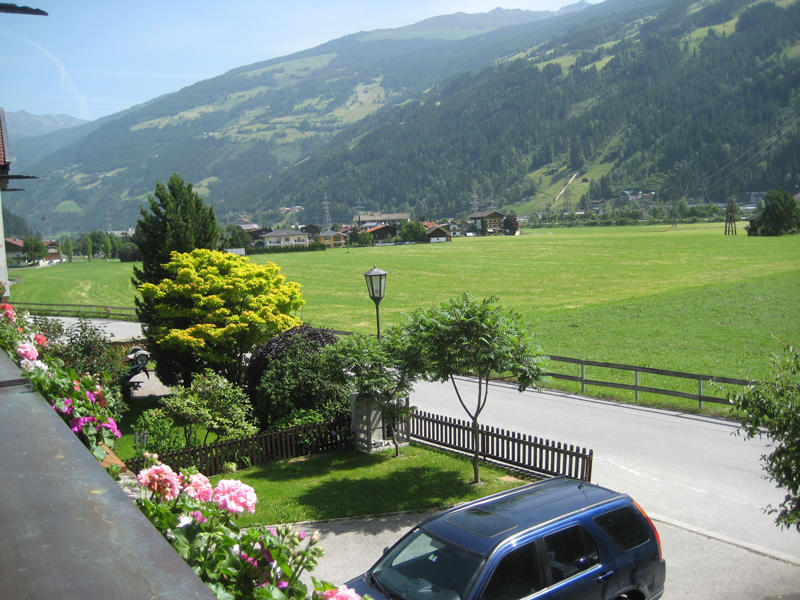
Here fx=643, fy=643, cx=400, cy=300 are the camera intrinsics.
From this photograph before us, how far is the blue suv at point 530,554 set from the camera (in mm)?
7027

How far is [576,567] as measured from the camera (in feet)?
24.4

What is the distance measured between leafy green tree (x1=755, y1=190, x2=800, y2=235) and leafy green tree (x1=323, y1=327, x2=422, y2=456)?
111m

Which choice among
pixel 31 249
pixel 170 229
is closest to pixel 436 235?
pixel 31 249

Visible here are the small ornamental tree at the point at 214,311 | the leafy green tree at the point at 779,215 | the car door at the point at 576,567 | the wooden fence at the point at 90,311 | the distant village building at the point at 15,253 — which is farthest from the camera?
the distant village building at the point at 15,253

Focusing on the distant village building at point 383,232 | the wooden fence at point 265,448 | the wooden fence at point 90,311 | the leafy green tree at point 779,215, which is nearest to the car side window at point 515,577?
the wooden fence at point 265,448

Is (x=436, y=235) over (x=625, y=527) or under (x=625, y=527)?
over

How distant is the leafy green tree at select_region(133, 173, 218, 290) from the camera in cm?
2609

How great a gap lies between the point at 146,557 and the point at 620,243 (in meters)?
117

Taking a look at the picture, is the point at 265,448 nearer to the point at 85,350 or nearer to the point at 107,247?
the point at 85,350

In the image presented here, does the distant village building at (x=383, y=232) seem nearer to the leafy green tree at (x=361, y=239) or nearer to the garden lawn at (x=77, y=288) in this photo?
the leafy green tree at (x=361, y=239)

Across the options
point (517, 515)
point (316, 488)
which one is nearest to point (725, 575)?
point (517, 515)

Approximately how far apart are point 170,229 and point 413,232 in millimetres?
138657

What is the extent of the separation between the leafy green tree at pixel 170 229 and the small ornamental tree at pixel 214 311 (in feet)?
6.03

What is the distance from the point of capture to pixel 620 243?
111m
